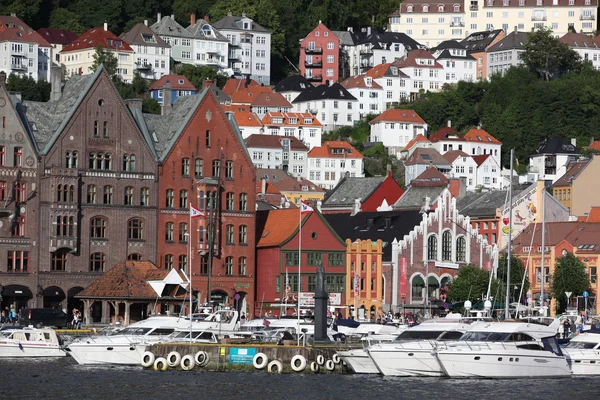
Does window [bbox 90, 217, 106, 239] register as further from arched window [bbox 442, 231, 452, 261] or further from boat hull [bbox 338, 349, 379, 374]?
boat hull [bbox 338, 349, 379, 374]

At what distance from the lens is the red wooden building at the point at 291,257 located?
130 metres

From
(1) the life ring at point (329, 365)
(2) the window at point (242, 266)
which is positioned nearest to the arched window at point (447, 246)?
(2) the window at point (242, 266)

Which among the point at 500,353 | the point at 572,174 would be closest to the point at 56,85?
the point at 500,353

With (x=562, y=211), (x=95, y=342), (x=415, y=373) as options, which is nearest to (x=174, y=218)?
(x=95, y=342)

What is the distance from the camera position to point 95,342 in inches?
3730

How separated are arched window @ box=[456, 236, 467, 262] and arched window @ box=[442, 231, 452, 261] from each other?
2.52 feet

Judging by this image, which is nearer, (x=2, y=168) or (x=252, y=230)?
(x=2, y=168)

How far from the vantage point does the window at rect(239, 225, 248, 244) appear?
12962 centimetres

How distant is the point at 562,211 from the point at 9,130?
66111 millimetres

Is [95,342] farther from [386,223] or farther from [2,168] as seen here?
[386,223]

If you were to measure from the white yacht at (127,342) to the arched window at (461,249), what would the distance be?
162 ft

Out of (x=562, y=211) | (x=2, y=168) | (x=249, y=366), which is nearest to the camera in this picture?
(x=249, y=366)

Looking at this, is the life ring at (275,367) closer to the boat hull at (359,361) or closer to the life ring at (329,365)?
the life ring at (329,365)

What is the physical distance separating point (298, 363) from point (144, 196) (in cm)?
4036
